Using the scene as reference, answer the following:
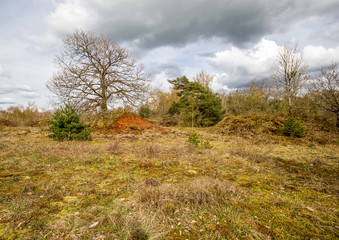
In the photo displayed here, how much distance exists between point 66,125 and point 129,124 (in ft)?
21.9

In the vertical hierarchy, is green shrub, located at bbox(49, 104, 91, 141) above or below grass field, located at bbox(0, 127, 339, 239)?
above

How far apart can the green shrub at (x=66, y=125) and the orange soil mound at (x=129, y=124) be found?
479 centimetres

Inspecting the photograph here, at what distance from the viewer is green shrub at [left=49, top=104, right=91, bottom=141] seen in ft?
26.7

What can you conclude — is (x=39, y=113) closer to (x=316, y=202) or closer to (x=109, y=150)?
(x=109, y=150)

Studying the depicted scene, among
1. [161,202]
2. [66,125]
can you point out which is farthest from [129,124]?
[161,202]

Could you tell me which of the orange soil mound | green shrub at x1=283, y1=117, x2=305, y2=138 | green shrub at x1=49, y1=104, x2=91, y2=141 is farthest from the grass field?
the orange soil mound

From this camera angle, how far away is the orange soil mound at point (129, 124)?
44.9 ft

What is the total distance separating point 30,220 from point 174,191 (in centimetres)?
199

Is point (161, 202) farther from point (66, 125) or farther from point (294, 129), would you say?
point (294, 129)

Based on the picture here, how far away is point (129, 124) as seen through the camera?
14.7 meters

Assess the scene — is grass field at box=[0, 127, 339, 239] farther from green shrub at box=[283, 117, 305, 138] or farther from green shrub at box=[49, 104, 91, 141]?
green shrub at box=[283, 117, 305, 138]

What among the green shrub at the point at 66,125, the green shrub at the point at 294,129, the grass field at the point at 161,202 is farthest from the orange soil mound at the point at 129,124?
the green shrub at the point at 294,129

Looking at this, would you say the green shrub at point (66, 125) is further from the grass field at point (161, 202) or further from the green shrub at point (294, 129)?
the green shrub at point (294, 129)

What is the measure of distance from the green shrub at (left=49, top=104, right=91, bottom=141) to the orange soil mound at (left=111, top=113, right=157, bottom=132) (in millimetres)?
4789
